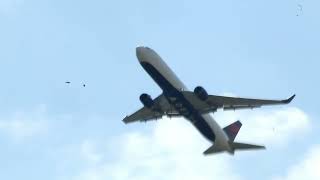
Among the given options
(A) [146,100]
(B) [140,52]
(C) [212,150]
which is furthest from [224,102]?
(B) [140,52]

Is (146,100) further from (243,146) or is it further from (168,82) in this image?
(243,146)

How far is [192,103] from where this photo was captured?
132 m

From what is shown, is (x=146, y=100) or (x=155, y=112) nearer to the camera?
(x=146, y=100)

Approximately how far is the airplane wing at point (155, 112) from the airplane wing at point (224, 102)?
5.44m

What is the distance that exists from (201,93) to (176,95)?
3.31 metres

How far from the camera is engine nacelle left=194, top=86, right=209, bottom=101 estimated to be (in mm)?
128875

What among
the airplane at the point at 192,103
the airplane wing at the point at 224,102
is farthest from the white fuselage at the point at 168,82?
the airplane wing at the point at 224,102

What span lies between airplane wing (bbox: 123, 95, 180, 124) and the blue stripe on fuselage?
3337 millimetres

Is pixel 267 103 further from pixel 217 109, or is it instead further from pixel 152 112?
pixel 152 112

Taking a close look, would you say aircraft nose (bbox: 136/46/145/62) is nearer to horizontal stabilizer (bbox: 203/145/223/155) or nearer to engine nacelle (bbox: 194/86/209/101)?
engine nacelle (bbox: 194/86/209/101)

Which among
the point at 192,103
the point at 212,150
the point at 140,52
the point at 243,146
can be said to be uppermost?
the point at 140,52

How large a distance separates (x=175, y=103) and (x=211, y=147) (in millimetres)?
9105

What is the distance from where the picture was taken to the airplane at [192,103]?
129 meters

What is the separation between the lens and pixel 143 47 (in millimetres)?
130875
